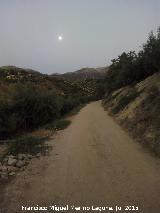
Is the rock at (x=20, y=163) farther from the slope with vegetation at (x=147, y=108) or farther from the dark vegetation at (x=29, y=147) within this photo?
the slope with vegetation at (x=147, y=108)

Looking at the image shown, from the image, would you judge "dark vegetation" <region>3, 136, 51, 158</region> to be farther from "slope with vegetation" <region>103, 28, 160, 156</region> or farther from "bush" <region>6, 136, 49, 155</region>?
"slope with vegetation" <region>103, 28, 160, 156</region>

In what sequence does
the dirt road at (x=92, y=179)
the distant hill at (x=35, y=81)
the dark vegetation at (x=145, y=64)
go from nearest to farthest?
the dirt road at (x=92, y=179), the dark vegetation at (x=145, y=64), the distant hill at (x=35, y=81)

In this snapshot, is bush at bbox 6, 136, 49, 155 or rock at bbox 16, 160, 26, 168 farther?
bush at bbox 6, 136, 49, 155

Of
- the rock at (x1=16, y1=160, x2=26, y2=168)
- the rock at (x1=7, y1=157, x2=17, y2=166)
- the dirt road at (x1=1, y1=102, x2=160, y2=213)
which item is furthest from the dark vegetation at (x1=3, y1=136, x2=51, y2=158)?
the rock at (x1=16, y1=160, x2=26, y2=168)

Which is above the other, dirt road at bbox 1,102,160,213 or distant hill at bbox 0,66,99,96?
distant hill at bbox 0,66,99,96

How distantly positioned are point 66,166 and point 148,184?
361 cm

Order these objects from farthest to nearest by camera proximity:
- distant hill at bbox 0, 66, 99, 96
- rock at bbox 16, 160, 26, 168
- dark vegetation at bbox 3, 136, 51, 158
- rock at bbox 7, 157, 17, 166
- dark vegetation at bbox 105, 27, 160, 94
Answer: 1. distant hill at bbox 0, 66, 99, 96
2. dark vegetation at bbox 105, 27, 160, 94
3. dark vegetation at bbox 3, 136, 51, 158
4. rock at bbox 7, 157, 17, 166
5. rock at bbox 16, 160, 26, 168

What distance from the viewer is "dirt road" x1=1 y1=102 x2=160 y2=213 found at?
7.97 m

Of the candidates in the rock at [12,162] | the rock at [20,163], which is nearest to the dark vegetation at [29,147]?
the rock at [12,162]

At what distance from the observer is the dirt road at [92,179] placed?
797cm

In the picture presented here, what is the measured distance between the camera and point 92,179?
9625 millimetres

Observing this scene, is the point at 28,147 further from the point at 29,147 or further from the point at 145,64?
the point at 145,64

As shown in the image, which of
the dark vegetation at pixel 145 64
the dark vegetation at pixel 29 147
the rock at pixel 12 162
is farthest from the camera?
the dark vegetation at pixel 145 64

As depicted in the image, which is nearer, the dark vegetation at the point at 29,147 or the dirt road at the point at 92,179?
the dirt road at the point at 92,179
